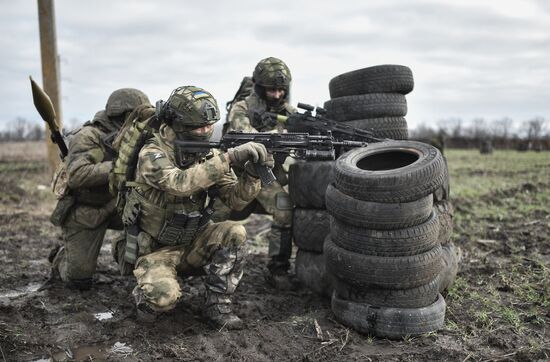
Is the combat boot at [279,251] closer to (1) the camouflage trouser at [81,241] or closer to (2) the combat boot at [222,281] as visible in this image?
(2) the combat boot at [222,281]

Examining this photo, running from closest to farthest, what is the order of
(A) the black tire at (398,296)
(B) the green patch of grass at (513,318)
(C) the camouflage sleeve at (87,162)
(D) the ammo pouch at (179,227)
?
(A) the black tire at (398,296)
(B) the green patch of grass at (513,318)
(D) the ammo pouch at (179,227)
(C) the camouflage sleeve at (87,162)

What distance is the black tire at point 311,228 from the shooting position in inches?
195

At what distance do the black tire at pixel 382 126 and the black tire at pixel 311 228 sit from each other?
113 centimetres

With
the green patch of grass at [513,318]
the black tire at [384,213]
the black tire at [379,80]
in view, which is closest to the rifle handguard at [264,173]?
the black tire at [384,213]

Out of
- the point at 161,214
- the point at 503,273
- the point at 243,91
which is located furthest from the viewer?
the point at 243,91

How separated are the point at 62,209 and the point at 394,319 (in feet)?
10.8

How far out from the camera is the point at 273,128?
618 cm

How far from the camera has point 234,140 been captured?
14.4 ft

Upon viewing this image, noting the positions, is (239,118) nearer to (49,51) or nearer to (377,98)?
Answer: (377,98)

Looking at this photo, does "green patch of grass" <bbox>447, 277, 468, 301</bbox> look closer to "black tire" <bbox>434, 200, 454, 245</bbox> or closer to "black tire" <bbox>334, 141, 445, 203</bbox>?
"black tire" <bbox>434, 200, 454, 245</bbox>

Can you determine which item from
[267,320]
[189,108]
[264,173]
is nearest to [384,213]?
[264,173]

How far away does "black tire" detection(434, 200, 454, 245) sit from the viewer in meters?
4.61

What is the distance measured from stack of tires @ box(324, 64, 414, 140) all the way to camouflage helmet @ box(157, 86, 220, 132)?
6.12ft

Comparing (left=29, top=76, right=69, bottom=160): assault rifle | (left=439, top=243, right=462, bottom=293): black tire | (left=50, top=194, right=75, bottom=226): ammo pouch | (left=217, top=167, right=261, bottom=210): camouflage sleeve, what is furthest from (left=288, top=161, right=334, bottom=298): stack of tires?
(left=29, top=76, right=69, bottom=160): assault rifle
